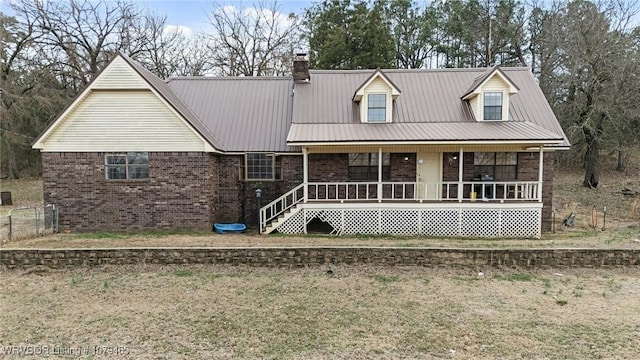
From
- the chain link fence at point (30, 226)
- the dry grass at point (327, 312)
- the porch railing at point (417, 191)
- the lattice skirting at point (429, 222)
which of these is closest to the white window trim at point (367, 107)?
the porch railing at point (417, 191)

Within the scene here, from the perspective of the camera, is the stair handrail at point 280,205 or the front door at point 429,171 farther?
the front door at point 429,171

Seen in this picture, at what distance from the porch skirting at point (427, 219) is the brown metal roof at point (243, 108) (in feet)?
9.63

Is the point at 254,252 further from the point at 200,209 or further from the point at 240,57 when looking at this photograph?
the point at 240,57

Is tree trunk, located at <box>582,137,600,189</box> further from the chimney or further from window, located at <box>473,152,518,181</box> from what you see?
the chimney

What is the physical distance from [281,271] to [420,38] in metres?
32.9

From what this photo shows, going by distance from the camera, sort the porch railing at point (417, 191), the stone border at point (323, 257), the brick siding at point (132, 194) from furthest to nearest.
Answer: the porch railing at point (417, 191) → the brick siding at point (132, 194) → the stone border at point (323, 257)

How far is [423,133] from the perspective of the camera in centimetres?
1339

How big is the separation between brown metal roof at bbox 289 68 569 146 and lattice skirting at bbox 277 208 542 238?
298 centimetres

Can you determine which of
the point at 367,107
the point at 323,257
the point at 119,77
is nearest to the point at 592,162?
the point at 367,107

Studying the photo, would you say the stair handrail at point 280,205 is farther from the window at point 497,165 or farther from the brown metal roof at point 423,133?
the window at point 497,165

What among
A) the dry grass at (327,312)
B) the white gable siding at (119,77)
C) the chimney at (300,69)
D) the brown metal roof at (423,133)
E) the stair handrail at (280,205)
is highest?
the chimney at (300,69)

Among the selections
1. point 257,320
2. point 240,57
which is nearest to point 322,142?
point 257,320

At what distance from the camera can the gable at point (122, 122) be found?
12.8 metres

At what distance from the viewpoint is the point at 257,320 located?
637 cm
